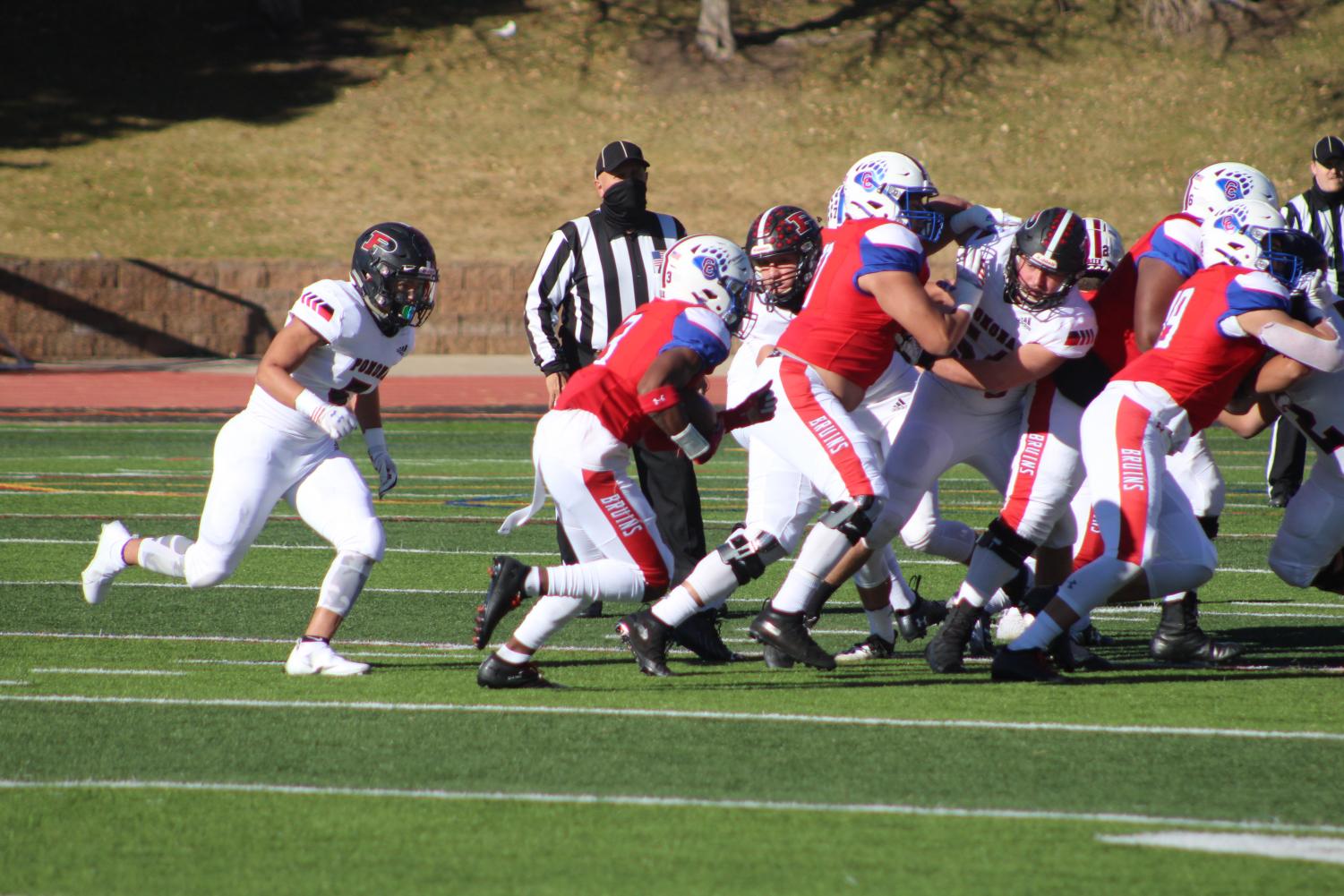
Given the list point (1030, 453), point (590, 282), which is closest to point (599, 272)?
point (590, 282)

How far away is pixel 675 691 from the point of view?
230 inches

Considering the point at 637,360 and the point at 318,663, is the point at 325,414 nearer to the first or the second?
the point at 318,663

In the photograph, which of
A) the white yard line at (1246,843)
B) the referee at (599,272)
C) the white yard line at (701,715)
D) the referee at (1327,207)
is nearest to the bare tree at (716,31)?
the referee at (1327,207)

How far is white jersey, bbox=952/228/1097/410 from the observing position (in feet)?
20.4

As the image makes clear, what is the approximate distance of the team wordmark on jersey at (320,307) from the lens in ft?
20.1

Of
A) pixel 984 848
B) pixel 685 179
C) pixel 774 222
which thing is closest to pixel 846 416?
pixel 774 222

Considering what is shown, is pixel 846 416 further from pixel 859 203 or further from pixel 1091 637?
pixel 1091 637

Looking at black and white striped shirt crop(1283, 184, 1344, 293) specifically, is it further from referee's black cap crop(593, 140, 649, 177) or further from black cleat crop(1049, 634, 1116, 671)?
black cleat crop(1049, 634, 1116, 671)

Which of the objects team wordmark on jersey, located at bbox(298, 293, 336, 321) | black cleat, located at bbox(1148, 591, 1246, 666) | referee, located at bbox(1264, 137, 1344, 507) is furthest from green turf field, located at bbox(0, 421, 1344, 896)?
referee, located at bbox(1264, 137, 1344, 507)

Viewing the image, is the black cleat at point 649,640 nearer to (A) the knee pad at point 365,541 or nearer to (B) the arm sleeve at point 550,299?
(A) the knee pad at point 365,541

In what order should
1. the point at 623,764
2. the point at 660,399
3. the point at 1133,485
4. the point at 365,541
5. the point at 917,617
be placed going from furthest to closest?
the point at 917,617
the point at 365,541
the point at 1133,485
the point at 660,399
the point at 623,764

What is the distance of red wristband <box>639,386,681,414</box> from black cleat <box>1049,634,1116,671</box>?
1625 millimetres

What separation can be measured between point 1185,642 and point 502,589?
2587mm

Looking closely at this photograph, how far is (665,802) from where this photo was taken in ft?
14.0
